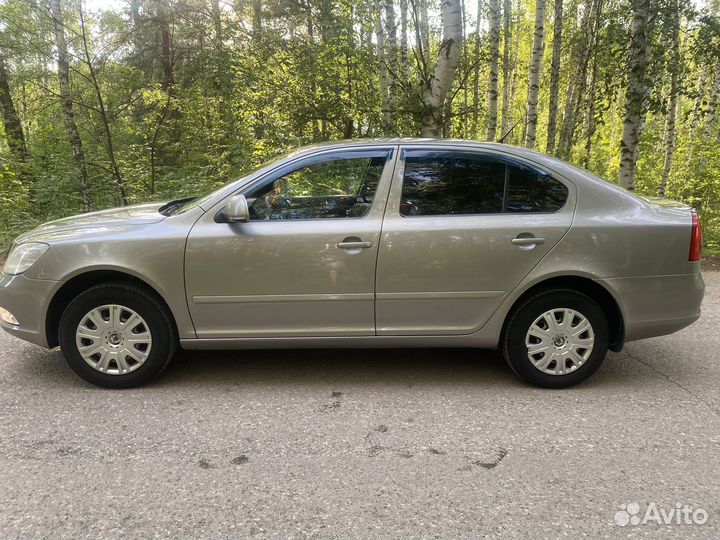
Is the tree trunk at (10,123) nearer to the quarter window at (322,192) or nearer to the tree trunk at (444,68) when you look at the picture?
the tree trunk at (444,68)

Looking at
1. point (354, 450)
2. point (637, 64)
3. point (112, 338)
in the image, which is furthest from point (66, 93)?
point (637, 64)

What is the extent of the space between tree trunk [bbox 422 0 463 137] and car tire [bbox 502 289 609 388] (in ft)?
16.9

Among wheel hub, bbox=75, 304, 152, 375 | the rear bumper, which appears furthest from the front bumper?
the rear bumper

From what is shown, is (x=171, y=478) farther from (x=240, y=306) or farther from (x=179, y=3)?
(x=179, y=3)

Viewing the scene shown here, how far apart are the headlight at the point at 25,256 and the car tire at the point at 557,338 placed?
3354 mm

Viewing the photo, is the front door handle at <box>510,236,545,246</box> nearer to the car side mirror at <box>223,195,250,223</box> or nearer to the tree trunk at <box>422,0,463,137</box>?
the car side mirror at <box>223,195,250,223</box>

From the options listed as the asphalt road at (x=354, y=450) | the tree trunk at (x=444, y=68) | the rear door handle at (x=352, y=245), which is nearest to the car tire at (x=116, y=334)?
the asphalt road at (x=354, y=450)

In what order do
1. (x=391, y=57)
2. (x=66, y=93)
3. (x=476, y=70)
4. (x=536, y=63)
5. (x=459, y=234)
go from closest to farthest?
(x=459, y=234) < (x=66, y=93) < (x=391, y=57) < (x=536, y=63) < (x=476, y=70)

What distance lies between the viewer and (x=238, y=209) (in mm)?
3256

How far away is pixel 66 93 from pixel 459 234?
29.7ft

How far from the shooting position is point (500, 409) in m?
3.21

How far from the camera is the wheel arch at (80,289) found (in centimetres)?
341

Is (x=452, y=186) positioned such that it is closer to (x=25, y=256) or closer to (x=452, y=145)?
(x=452, y=145)

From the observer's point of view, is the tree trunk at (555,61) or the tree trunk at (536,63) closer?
the tree trunk at (536,63)
